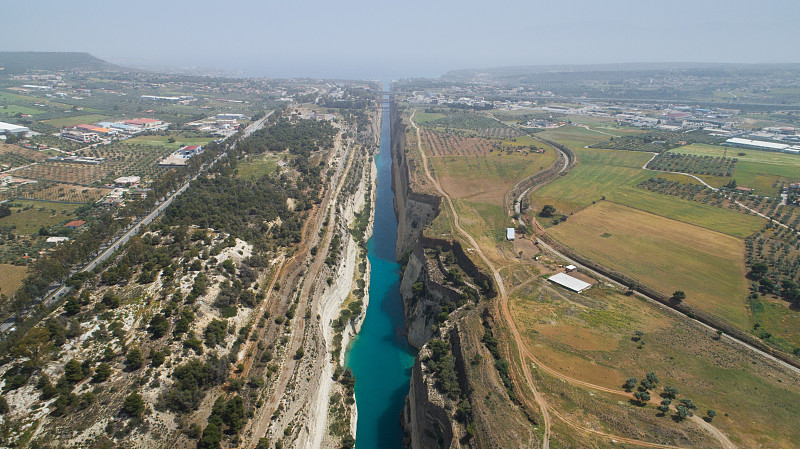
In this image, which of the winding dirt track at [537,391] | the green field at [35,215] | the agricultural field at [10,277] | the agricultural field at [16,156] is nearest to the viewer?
the winding dirt track at [537,391]

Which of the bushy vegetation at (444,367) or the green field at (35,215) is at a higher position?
the green field at (35,215)

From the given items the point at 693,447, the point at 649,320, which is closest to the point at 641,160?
the point at 649,320

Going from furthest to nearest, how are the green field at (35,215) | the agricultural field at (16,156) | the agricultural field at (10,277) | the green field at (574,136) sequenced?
the green field at (574,136) < the agricultural field at (16,156) < the green field at (35,215) < the agricultural field at (10,277)

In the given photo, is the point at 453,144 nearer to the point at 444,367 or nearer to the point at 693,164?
the point at 693,164

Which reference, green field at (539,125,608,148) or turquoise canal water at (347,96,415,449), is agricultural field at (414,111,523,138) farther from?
turquoise canal water at (347,96,415,449)

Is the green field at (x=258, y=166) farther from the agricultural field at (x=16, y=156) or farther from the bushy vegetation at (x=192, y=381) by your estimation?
the agricultural field at (x=16, y=156)

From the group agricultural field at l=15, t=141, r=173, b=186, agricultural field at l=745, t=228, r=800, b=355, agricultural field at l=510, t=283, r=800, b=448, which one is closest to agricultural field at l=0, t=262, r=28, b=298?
agricultural field at l=15, t=141, r=173, b=186

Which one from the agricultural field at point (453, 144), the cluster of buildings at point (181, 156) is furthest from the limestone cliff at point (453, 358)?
the cluster of buildings at point (181, 156)
